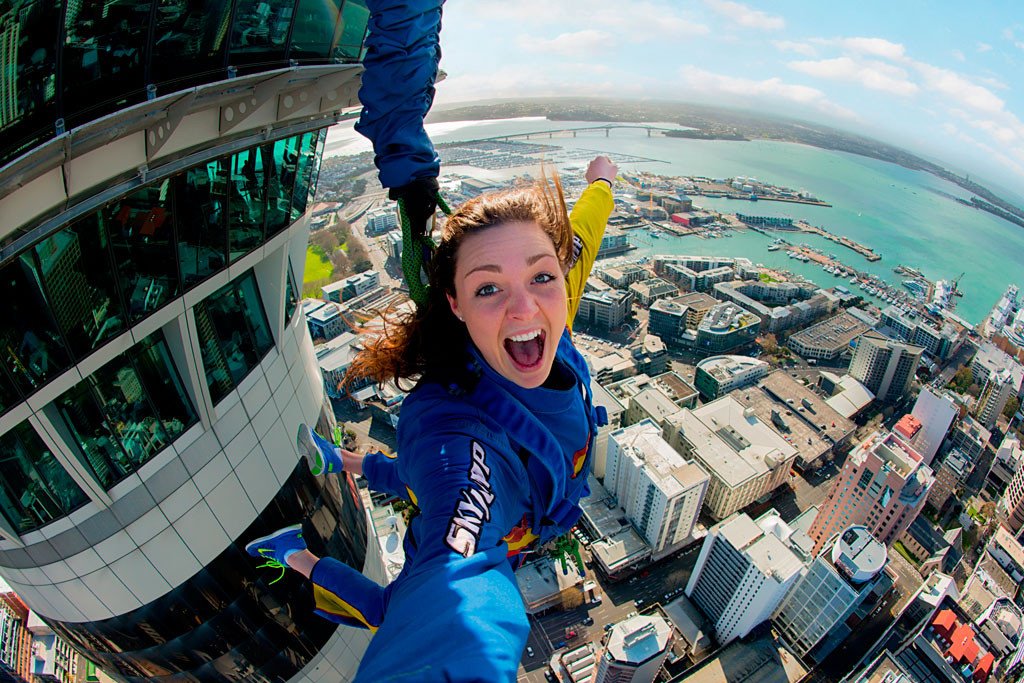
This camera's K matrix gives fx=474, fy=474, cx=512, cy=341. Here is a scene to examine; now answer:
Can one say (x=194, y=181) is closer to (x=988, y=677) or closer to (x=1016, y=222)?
(x=988, y=677)

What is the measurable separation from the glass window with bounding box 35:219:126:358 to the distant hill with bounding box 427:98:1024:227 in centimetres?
5903

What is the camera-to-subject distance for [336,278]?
2573cm

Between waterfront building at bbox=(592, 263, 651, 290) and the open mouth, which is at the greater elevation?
the open mouth

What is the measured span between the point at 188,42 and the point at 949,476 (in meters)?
20.7

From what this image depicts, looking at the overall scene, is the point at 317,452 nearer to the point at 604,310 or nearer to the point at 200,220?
the point at 200,220

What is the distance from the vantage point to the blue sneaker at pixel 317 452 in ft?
9.06

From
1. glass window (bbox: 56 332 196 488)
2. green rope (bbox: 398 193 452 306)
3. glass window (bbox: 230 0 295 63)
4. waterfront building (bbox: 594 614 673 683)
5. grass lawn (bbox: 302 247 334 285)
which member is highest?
glass window (bbox: 230 0 295 63)

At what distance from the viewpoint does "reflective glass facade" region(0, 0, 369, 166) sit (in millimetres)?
1450

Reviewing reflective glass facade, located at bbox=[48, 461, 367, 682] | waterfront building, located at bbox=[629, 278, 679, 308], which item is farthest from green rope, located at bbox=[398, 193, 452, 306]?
waterfront building, located at bbox=[629, 278, 679, 308]

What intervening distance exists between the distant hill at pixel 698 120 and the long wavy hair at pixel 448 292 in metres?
59.7

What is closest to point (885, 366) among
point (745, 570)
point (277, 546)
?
point (745, 570)

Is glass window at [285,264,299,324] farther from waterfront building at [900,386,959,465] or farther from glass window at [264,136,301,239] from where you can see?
waterfront building at [900,386,959,465]

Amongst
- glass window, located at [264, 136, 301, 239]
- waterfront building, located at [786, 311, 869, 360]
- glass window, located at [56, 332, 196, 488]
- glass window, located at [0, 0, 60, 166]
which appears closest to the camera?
glass window, located at [0, 0, 60, 166]

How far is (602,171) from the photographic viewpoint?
2.14 m
